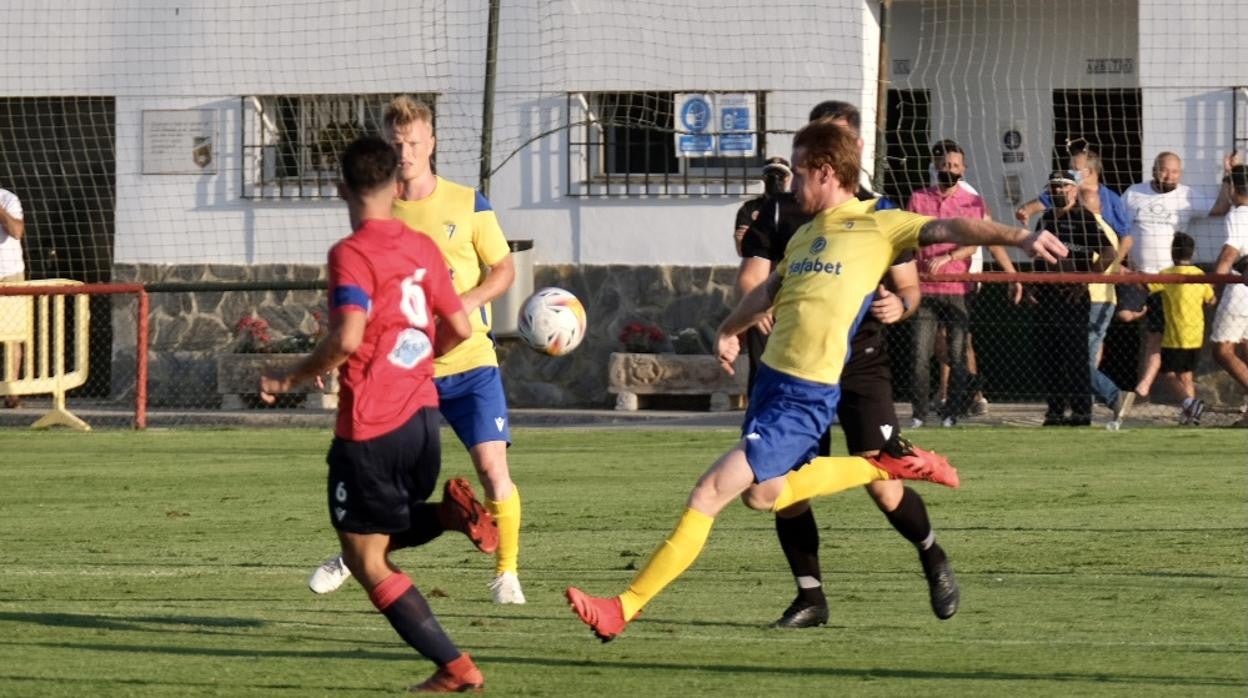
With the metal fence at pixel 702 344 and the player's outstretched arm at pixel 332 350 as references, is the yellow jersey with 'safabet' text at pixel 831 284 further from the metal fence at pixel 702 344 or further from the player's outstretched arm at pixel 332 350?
the metal fence at pixel 702 344

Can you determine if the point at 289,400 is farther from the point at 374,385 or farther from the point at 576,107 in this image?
the point at 374,385

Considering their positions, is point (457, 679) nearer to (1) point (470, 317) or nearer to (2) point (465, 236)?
(1) point (470, 317)

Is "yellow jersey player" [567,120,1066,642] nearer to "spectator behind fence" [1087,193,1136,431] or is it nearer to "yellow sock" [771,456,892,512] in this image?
"yellow sock" [771,456,892,512]

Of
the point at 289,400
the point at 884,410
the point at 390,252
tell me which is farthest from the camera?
the point at 289,400

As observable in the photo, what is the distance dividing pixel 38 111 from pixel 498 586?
1634cm

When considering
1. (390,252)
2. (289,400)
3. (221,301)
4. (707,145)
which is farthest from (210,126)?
(390,252)

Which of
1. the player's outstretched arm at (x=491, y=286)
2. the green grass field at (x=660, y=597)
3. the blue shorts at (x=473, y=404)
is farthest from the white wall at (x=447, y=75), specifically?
the blue shorts at (x=473, y=404)

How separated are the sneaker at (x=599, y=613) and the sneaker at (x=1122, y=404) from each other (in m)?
11.3

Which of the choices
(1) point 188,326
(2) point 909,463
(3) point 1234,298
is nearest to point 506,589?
(2) point 909,463

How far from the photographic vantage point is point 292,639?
8.04 metres

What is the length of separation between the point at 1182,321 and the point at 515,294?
601 cm

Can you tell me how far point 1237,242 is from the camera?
18.6 metres

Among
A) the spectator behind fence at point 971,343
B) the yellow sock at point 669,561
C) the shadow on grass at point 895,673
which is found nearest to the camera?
the shadow on grass at point 895,673

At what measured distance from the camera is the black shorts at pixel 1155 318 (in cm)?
1847
